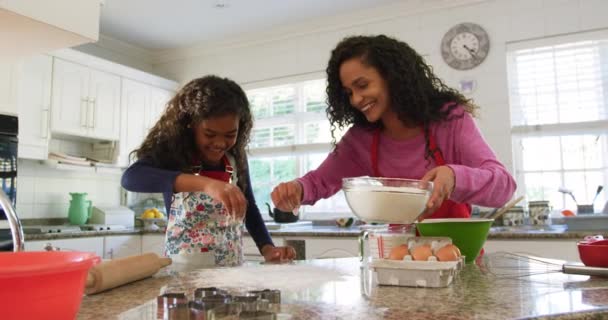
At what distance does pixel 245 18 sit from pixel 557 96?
2.29 meters

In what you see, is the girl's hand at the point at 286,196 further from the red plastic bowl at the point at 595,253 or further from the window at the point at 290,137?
the window at the point at 290,137

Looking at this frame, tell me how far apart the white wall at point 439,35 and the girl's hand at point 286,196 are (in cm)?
237

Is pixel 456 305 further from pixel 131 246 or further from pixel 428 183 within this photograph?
pixel 131 246

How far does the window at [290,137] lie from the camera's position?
12.7ft

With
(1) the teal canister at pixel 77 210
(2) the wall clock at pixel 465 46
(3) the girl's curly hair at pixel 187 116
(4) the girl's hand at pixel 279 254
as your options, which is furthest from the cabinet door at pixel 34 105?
(2) the wall clock at pixel 465 46

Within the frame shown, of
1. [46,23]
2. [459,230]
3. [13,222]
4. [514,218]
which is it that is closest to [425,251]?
[459,230]

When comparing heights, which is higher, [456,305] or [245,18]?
[245,18]

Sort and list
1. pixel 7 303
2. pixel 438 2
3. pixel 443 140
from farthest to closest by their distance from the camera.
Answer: pixel 438 2
pixel 443 140
pixel 7 303

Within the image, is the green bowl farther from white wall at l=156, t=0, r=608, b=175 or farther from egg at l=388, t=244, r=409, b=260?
white wall at l=156, t=0, r=608, b=175

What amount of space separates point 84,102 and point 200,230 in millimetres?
2456

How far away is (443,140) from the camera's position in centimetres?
127

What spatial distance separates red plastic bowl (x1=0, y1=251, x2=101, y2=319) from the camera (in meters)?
0.48

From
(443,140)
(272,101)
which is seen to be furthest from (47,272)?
(272,101)

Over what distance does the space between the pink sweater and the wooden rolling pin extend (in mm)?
434
